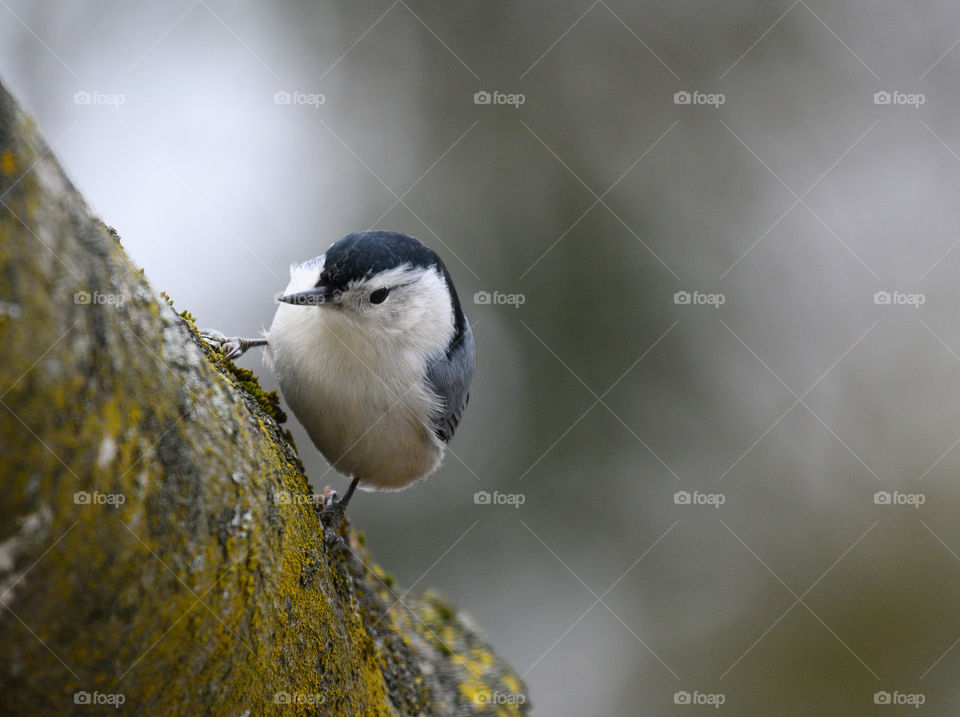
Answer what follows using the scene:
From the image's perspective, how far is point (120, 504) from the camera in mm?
1175

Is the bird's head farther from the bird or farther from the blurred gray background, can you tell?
the blurred gray background

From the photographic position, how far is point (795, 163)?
19.9 ft

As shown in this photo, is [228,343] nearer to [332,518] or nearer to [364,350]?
[364,350]

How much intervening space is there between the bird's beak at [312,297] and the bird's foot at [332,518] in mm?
615

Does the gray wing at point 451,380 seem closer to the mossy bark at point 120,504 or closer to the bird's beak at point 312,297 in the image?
the bird's beak at point 312,297

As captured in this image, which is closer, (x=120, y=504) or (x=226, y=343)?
(x=120, y=504)

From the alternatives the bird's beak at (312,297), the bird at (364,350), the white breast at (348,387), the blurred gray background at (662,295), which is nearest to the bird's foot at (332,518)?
the bird at (364,350)

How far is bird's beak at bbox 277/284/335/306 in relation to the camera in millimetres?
2336

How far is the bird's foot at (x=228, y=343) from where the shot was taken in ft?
7.50

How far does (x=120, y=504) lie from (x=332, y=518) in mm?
1251

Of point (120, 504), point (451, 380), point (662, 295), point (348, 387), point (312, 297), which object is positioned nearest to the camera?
point (120, 504)

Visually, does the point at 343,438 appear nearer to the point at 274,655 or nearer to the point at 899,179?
the point at 274,655

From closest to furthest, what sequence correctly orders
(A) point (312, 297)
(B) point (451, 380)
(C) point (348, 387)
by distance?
(A) point (312, 297) → (C) point (348, 387) → (B) point (451, 380)

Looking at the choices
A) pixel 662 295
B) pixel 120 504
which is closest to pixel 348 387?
pixel 120 504
